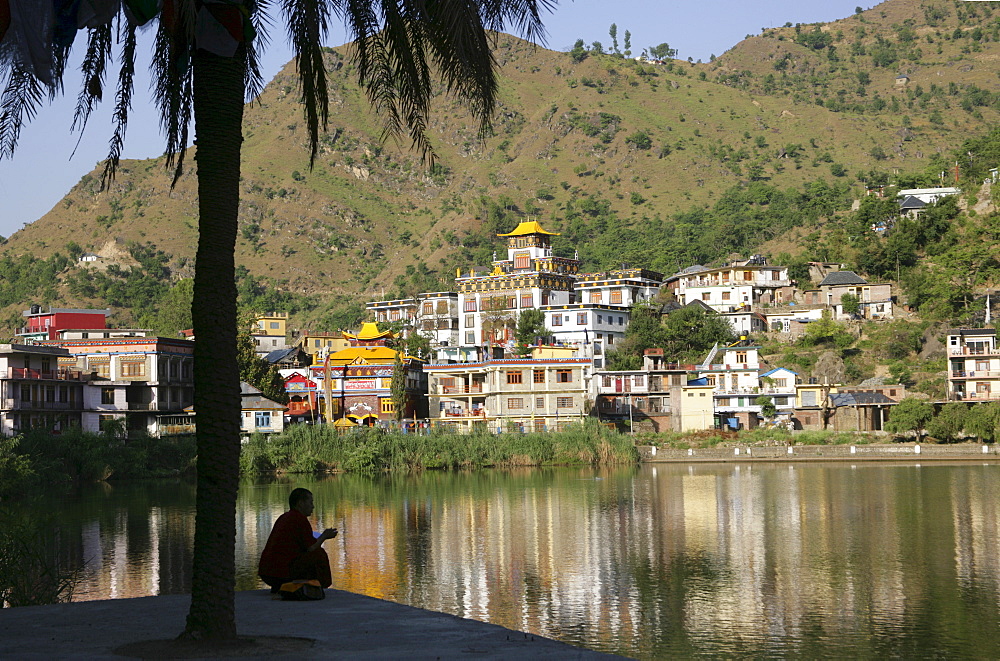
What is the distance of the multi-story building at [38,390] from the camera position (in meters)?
64.8

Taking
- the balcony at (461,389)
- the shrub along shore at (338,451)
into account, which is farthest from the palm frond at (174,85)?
the balcony at (461,389)

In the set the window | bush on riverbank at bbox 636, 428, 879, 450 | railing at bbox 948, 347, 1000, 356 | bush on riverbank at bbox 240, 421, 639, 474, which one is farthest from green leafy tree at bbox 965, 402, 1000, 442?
the window

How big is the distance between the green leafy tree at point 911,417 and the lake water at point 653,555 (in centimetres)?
1713

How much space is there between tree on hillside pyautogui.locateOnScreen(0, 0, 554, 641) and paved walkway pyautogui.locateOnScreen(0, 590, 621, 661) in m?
0.82

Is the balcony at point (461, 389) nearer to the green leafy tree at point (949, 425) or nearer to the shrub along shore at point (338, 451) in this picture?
the shrub along shore at point (338, 451)

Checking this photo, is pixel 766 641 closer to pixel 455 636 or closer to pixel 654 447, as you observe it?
pixel 455 636

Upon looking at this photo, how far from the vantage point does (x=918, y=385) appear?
262ft

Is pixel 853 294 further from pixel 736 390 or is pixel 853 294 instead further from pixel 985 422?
pixel 985 422

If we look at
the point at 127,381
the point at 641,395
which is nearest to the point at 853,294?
the point at 641,395

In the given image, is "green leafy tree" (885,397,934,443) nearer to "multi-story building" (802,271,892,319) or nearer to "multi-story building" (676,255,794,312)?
"multi-story building" (802,271,892,319)

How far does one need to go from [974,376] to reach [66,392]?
2297 inches

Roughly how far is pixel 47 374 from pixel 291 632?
62163mm

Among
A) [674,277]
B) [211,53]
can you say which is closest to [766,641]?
[211,53]

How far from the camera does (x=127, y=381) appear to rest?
73.1 m
